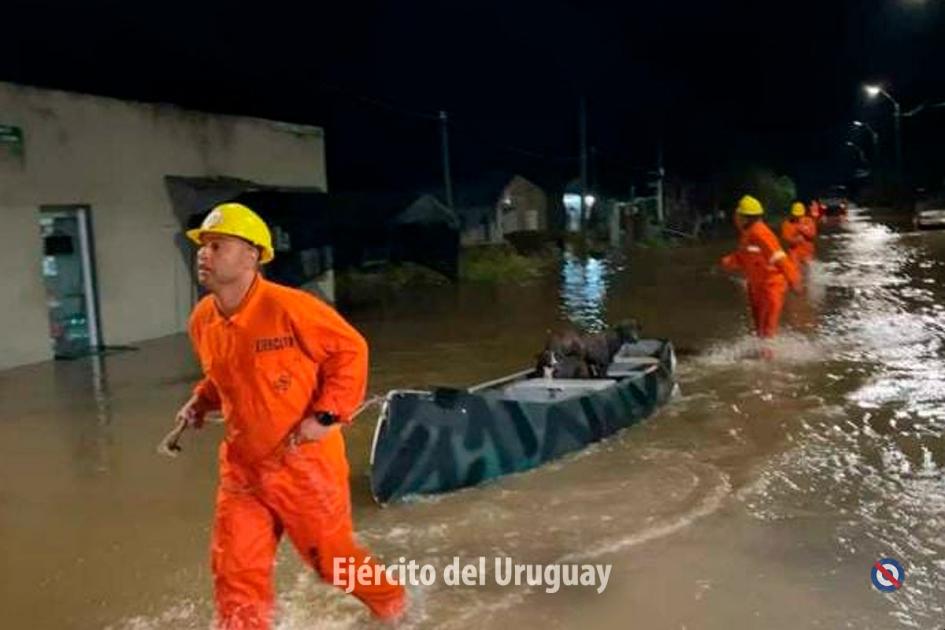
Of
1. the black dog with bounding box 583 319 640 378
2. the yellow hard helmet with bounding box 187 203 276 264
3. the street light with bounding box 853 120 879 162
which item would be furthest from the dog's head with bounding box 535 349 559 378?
the street light with bounding box 853 120 879 162

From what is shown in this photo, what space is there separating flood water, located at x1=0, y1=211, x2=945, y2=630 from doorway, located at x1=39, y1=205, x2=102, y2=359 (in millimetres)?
1109

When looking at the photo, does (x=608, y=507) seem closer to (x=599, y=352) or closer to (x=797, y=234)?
(x=599, y=352)

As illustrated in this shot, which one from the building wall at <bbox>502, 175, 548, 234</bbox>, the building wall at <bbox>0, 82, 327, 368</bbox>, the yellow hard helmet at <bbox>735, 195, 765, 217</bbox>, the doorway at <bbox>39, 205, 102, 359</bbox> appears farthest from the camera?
the building wall at <bbox>502, 175, 548, 234</bbox>

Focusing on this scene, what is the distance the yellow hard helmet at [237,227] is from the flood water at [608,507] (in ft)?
6.29

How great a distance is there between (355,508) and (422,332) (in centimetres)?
992

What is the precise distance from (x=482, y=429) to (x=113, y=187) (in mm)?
10358

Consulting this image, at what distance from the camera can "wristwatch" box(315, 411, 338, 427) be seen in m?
4.24

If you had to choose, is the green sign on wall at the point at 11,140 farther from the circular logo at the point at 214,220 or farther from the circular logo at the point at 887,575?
the circular logo at the point at 887,575

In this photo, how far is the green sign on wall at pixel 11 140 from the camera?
1377 centimetres

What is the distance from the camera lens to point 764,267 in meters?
12.5

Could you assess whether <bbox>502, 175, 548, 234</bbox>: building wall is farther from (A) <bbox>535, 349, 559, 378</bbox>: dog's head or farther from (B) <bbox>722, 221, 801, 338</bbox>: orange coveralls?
(A) <bbox>535, 349, 559, 378</bbox>: dog's head

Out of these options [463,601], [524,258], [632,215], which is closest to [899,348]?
[463,601]

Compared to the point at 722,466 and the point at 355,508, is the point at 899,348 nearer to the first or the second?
the point at 722,466

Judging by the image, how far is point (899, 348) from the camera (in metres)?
13.6
